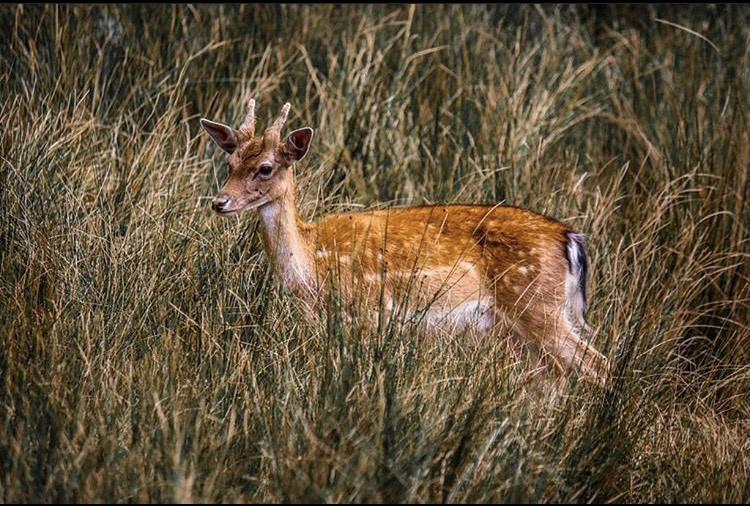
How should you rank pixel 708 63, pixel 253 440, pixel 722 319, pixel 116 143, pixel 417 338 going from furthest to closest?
pixel 708 63, pixel 116 143, pixel 722 319, pixel 417 338, pixel 253 440

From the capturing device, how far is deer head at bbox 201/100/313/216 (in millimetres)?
5312

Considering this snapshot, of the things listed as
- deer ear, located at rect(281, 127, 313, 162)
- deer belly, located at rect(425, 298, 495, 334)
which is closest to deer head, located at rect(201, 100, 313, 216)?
deer ear, located at rect(281, 127, 313, 162)

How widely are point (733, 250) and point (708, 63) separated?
2.30m

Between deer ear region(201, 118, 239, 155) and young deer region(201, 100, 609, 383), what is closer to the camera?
young deer region(201, 100, 609, 383)

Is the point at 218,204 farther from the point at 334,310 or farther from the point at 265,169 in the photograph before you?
the point at 334,310

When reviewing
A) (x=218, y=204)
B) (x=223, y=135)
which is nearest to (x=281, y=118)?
Result: (x=223, y=135)

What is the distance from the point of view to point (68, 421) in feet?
13.0

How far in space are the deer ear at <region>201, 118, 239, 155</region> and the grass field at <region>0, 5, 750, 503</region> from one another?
29cm

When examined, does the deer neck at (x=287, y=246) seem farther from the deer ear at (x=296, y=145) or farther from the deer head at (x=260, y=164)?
the deer ear at (x=296, y=145)

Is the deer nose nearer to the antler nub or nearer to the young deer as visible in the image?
the young deer

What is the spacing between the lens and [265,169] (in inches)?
212

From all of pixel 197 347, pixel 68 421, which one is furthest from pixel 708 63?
pixel 68 421

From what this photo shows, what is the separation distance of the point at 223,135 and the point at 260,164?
38 centimetres

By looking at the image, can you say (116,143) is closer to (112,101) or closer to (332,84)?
(112,101)
